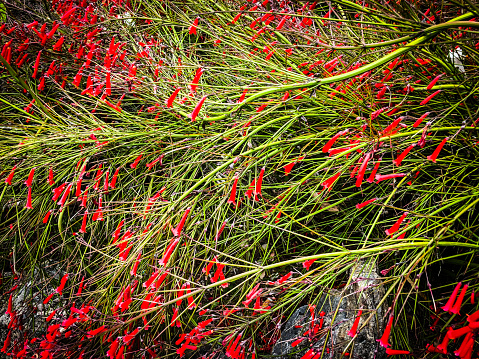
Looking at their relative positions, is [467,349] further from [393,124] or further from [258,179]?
[258,179]

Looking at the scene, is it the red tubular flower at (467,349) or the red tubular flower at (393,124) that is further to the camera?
the red tubular flower at (393,124)

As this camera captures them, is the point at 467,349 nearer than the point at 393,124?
Yes

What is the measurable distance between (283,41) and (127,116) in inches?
52.1

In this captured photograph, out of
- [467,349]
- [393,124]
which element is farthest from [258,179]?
[467,349]

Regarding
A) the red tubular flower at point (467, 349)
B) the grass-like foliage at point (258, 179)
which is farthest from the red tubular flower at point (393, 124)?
the red tubular flower at point (467, 349)

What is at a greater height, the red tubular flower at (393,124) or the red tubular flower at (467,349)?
the red tubular flower at (393,124)

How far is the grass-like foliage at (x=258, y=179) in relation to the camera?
1.52 metres

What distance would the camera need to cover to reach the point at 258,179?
5.18 ft

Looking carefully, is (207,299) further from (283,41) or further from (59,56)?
(59,56)

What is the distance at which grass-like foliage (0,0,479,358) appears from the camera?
152cm

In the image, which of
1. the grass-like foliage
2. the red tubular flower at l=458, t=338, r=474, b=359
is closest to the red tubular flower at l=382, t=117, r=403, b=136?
the grass-like foliage

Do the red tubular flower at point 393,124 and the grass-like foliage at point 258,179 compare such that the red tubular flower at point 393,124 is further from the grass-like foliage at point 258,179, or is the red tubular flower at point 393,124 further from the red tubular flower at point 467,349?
the red tubular flower at point 467,349

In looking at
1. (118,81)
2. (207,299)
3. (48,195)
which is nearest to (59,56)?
(118,81)

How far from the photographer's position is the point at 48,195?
254cm
